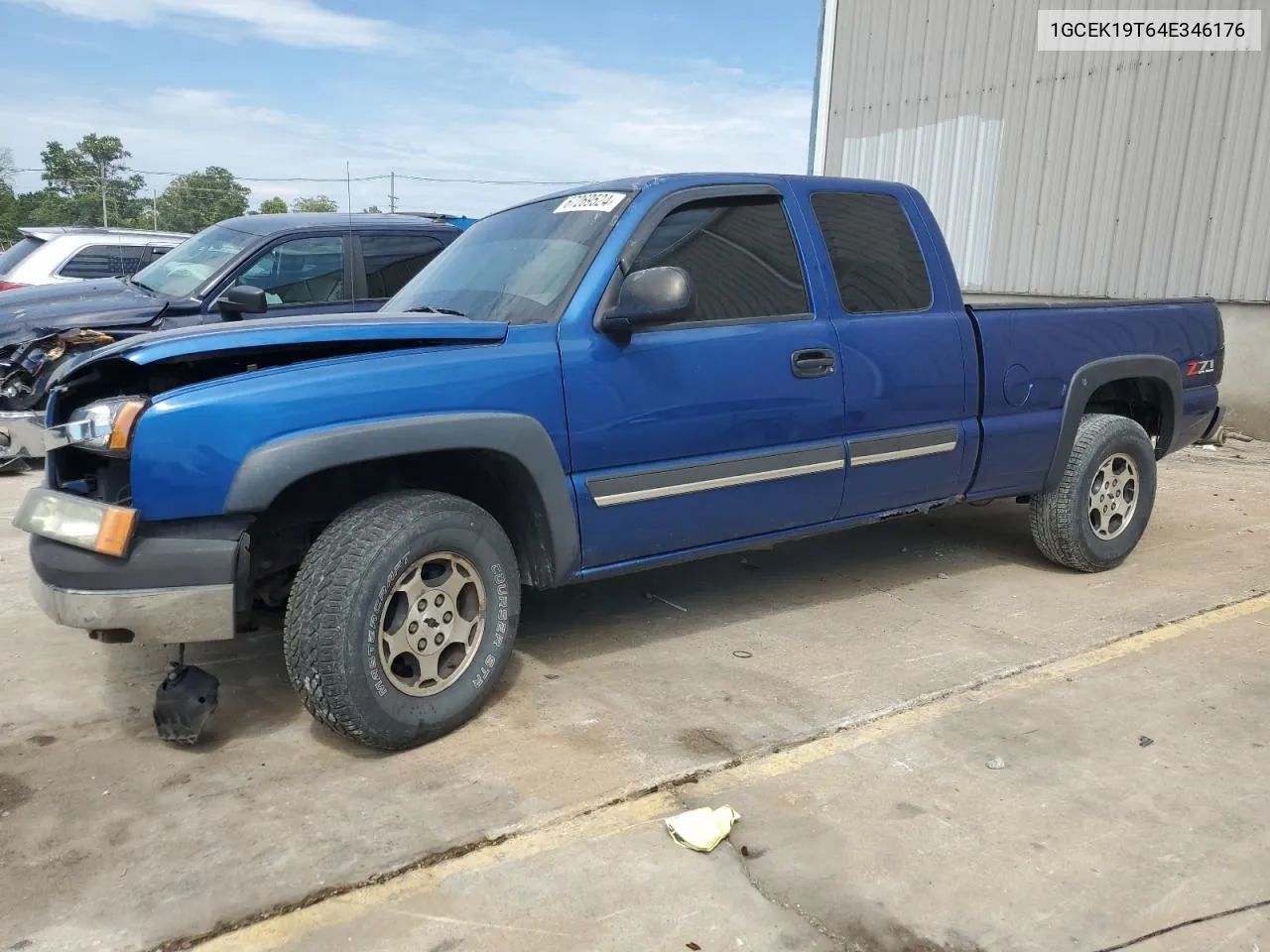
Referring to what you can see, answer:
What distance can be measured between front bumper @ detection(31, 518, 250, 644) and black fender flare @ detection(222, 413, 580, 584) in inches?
5.1

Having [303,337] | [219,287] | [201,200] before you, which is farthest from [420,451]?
[201,200]

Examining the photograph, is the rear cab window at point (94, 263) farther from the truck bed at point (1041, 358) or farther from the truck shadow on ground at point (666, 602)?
the truck bed at point (1041, 358)

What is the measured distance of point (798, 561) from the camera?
17.7ft

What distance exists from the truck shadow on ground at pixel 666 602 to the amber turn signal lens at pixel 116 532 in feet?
2.58

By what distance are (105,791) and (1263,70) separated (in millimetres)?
10430

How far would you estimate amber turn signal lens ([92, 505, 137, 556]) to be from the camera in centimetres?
277

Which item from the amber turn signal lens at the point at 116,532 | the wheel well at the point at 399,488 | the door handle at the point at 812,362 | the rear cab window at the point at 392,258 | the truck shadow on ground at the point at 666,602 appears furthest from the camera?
the rear cab window at the point at 392,258

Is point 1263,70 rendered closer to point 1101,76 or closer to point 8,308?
point 1101,76

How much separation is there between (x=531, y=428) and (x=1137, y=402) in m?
3.83

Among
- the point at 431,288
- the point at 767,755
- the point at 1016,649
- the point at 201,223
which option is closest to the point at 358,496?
the point at 431,288

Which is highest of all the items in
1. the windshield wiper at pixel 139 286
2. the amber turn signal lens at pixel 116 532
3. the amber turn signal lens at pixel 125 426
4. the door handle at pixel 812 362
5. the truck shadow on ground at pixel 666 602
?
the windshield wiper at pixel 139 286

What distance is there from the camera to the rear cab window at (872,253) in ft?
13.8

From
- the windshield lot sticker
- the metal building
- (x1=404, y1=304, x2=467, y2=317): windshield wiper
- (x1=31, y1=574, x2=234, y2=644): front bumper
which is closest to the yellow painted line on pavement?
(x1=31, y1=574, x2=234, y2=644): front bumper

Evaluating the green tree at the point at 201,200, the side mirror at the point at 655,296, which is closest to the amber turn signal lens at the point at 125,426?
the side mirror at the point at 655,296
